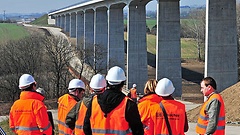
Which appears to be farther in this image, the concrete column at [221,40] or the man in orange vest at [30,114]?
the concrete column at [221,40]

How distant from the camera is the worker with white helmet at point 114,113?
6.12 metres

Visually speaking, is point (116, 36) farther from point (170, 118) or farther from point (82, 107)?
point (82, 107)

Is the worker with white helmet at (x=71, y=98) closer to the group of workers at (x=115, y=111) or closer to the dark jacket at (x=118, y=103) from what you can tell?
the group of workers at (x=115, y=111)

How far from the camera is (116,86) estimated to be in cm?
634

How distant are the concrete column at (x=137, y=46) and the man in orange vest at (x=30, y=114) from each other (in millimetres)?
45289

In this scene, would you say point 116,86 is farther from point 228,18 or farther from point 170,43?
point 170,43

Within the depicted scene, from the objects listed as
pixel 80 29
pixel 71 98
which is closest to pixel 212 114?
pixel 71 98

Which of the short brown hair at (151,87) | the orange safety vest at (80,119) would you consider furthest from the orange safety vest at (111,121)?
the short brown hair at (151,87)

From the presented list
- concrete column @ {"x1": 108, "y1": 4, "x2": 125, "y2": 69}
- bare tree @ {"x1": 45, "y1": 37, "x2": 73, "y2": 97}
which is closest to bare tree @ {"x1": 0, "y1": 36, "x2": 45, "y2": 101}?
bare tree @ {"x1": 45, "y1": 37, "x2": 73, "y2": 97}

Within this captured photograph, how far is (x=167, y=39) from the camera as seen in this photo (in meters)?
45.4

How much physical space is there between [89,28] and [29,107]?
76.2 metres

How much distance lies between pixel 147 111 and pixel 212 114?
1.01 m

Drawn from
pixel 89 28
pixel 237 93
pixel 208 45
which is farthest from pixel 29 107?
pixel 89 28

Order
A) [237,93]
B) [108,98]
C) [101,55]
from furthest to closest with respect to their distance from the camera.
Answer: [101,55] < [237,93] < [108,98]
